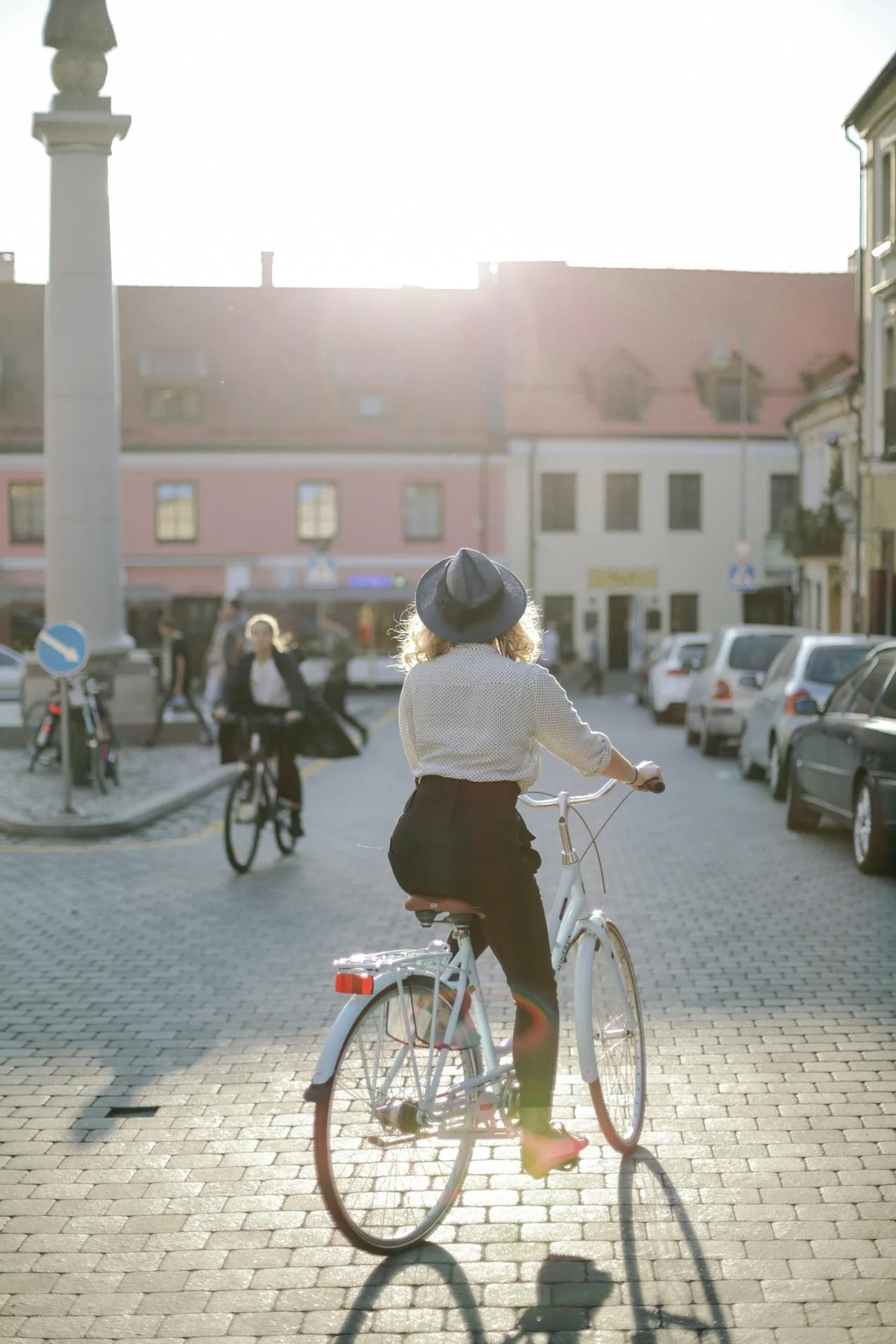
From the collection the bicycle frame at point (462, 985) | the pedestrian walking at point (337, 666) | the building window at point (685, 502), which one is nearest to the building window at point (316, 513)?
the building window at point (685, 502)

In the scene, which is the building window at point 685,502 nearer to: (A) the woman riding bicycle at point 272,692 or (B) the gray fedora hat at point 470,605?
(A) the woman riding bicycle at point 272,692

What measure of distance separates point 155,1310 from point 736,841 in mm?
9770

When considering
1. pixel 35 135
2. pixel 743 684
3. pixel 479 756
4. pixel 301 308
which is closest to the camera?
pixel 479 756

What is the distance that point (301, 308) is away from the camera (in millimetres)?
57719

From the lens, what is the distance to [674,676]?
3083cm

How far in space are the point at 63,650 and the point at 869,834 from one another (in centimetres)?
635

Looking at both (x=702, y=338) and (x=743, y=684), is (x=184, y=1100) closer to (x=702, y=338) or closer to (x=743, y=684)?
(x=743, y=684)

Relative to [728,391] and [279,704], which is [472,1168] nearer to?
[279,704]

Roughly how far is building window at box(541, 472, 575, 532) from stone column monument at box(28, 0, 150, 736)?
3459cm

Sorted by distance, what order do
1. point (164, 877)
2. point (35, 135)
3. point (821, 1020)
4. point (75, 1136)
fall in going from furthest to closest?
point (35, 135), point (164, 877), point (821, 1020), point (75, 1136)

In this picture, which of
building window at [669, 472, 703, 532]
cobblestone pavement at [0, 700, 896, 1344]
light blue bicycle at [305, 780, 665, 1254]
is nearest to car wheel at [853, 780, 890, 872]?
cobblestone pavement at [0, 700, 896, 1344]

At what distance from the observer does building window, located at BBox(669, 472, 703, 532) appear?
2202 inches

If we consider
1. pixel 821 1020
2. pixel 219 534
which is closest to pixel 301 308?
pixel 219 534

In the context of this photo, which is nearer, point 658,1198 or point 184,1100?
point 658,1198
